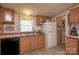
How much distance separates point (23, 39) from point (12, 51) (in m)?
0.28

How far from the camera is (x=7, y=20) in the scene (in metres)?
2.09

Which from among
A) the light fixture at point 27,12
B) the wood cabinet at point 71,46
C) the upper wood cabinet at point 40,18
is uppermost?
the light fixture at point 27,12

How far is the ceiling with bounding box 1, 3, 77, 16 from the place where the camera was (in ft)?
6.68

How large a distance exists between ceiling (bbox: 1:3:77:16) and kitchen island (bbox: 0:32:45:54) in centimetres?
40

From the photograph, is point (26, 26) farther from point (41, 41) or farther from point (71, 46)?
point (71, 46)

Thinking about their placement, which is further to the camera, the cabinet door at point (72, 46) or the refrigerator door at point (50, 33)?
the refrigerator door at point (50, 33)

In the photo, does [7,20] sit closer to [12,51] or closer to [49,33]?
[12,51]

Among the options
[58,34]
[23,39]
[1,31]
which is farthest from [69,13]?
[1,31]

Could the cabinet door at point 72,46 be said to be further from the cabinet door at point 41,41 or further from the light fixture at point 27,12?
the light fixture at point 27,12

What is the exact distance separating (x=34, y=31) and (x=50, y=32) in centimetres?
29

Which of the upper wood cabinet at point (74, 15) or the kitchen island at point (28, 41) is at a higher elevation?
the upper wood cabinet at point (74, 15)

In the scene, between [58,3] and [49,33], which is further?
[49,33]

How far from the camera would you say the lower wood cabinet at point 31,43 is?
6.97 ft

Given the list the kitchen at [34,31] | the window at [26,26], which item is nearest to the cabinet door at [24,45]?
the kitchen at [34,31]
